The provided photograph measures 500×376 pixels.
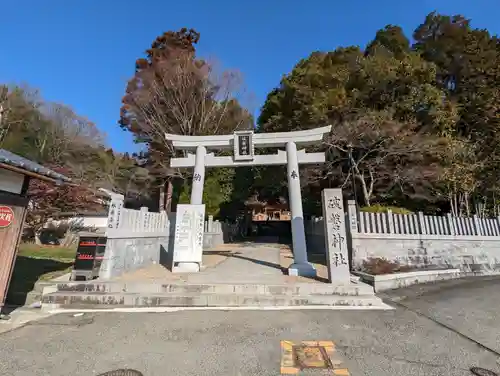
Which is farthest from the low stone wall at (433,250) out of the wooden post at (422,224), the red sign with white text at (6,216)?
the red sign with white text at (6,216)

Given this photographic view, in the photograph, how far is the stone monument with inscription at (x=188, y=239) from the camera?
7434 mm

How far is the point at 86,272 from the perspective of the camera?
231 inches

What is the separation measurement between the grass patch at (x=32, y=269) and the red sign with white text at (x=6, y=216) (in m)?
2.55

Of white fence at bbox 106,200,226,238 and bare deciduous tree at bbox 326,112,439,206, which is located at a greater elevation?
bare deciduous tree at bbox 326,112,439,206

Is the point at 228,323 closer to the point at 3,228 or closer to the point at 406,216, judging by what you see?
the point at 3,228

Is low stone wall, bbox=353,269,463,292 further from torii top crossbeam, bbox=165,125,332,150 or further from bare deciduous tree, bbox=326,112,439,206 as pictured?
torii top crossbeam, bbox=165,125,332,150

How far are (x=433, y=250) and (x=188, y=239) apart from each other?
8.39 metres

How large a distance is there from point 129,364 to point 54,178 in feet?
11.5

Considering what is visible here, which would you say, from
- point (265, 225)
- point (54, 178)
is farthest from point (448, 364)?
point (265, 225)

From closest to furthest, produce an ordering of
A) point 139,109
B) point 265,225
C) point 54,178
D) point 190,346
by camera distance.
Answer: point 190,346, point 54,178, point 139,109, point 265,225

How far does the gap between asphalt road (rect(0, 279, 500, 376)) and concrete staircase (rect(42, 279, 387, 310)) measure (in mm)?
454

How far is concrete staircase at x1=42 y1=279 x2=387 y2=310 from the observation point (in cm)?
521

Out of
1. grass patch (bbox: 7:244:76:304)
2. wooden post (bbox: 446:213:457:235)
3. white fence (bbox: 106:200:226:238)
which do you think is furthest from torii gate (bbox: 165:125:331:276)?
wooden post (bbox: 446:213:457:235)

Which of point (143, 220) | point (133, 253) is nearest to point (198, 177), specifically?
point (143, 220)
